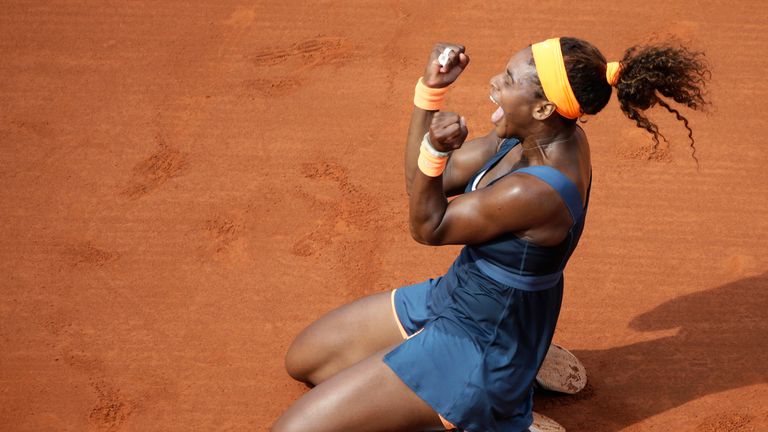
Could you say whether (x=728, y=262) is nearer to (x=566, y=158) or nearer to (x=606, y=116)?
(x=606, y=116)

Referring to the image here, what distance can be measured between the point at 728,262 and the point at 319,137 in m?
2.34

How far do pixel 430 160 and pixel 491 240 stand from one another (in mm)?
386

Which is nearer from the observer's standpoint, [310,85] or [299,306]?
[299,306]

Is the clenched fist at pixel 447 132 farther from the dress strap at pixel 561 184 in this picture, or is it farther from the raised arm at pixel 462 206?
the dress strap at pixel 561 184

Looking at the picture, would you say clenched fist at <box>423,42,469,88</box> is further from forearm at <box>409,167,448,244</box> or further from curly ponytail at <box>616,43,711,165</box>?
curly ponytail at <box>616,43,711,165</box>

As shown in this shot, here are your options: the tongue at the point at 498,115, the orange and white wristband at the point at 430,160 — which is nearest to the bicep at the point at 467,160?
the tongue at the point at 498,115

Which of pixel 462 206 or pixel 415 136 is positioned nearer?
pixel 462 206

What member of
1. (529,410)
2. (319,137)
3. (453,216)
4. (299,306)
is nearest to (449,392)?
(529,410)

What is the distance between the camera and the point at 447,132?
307 cm

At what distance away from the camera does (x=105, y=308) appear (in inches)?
176

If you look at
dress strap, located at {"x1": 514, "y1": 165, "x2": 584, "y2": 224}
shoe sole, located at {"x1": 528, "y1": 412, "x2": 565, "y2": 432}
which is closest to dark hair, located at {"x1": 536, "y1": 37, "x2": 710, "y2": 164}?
dress strap, located at {"x1": 514, "y1": 165, "x2": 584, "y2": 224}

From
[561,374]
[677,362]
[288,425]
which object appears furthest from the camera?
[677,362]

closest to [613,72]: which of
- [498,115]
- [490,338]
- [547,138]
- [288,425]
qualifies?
[547,138]

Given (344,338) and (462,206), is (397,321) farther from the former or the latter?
(462,206)
